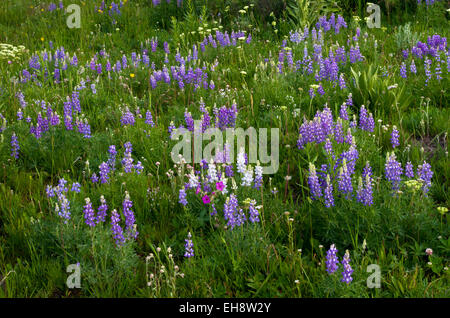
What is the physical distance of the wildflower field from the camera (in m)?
2.91

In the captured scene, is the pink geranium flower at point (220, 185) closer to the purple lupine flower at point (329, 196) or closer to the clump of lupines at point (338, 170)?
the clump of lupines at point (338, 170)

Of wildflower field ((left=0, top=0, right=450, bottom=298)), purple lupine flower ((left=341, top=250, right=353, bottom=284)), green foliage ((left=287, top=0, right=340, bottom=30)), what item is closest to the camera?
purple lupine flower ((left=341, top=250, right=353, bottom=284))

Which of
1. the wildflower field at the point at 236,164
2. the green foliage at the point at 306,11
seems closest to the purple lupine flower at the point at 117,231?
Answer: the wildflower field at the point at 236,164

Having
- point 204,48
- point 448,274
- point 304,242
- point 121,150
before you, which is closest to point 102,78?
point 204,48

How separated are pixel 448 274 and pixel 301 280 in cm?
83

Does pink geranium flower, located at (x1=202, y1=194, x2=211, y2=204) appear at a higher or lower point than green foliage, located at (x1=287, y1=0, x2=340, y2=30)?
lower

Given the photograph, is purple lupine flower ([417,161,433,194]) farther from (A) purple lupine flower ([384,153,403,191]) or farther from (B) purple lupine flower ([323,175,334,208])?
(B) purple lupine flower ([323,175,334,208])

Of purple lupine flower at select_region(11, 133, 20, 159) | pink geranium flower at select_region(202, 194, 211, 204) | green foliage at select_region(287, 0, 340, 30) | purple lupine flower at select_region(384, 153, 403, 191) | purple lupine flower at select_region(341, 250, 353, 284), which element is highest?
green foliage at select_region(287, 0, 340, 30)

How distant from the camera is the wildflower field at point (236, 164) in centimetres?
291

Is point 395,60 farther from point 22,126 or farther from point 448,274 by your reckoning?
point 22,126

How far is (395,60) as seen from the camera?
5879 millimetres

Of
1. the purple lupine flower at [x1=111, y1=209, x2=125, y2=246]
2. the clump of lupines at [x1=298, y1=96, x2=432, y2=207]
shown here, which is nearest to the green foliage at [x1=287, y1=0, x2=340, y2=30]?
the clump of lupines at [x1=298, y1=96, x2=432, y2=207]
